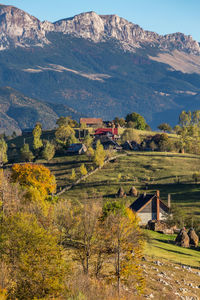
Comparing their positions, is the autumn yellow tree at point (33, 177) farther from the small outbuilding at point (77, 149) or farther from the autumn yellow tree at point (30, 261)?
the small outbuilding at point (77, 149)

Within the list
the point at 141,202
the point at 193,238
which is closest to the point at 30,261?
the point at 193,238

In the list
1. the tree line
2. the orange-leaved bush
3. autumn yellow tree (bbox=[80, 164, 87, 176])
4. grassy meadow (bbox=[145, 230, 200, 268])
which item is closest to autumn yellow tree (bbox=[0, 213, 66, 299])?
the tree line

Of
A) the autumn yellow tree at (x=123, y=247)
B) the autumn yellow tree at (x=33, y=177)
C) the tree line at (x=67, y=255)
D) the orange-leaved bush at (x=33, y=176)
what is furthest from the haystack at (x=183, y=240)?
the orange-leaved bush at (x=33, y=176)

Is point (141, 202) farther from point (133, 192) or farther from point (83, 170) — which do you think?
point (83, 170)

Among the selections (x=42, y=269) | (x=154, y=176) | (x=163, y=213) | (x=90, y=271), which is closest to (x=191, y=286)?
(x=90, y=271)

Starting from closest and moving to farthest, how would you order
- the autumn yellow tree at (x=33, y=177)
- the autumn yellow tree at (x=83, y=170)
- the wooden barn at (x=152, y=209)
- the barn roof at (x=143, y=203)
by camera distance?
the autumn yellow tree at (x=33, y=177) < the wooden barn at (x=152, y=209) < the barn roof at (x=143, y=203) < the autumn yellow tree at (x=83, y=170)

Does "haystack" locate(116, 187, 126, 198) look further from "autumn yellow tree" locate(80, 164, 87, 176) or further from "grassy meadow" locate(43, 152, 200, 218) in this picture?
"autumn yellow tree" locate(80, 164, 87, 176)

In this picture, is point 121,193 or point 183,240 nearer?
point 183,240

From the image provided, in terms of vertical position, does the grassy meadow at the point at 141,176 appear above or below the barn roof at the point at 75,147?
below

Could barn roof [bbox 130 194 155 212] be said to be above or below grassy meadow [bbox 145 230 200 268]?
above

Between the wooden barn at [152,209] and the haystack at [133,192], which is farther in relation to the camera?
the haystack at [133,192]

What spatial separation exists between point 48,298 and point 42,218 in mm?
14580

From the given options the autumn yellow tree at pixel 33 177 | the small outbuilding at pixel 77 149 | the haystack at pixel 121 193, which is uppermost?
the small outbuilding at pixel 77 149

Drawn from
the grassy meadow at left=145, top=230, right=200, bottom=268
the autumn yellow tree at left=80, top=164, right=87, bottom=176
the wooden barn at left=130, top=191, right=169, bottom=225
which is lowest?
the grassy meadow at left=145, top=230, right=200, bottom=268
